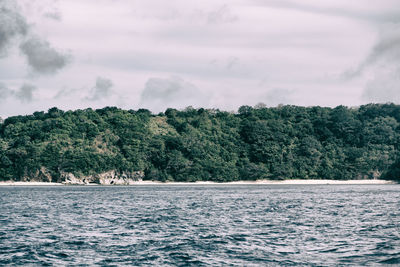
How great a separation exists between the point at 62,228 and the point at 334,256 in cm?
2410

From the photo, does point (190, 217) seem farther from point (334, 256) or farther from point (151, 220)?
point (334, 256)

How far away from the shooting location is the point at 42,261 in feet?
107

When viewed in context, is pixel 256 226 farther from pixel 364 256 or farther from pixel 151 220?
pixel 364 256

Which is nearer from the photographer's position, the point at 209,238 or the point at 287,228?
the point at 209,238

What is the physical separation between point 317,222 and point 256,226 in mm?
6605

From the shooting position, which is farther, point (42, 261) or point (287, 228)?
point (287, 228)

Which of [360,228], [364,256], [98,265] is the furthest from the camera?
[360,228]

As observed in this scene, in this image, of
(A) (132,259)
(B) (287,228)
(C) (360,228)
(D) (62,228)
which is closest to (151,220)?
(D) (62,228)

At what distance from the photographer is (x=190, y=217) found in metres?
61.2

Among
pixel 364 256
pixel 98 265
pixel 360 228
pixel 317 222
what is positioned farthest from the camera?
pixel 317 222

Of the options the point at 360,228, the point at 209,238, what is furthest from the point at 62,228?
the point at 360,228

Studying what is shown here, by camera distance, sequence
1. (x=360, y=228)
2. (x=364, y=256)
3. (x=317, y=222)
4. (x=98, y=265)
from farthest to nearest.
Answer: (x=317, y=222) < (x=360, y=228) < (x=364, y=256) < (x=98, y=265)

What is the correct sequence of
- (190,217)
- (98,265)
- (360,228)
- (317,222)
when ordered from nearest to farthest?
(98,265)
(360,228)
(317,222)
(190,217)

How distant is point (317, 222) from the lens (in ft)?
176
